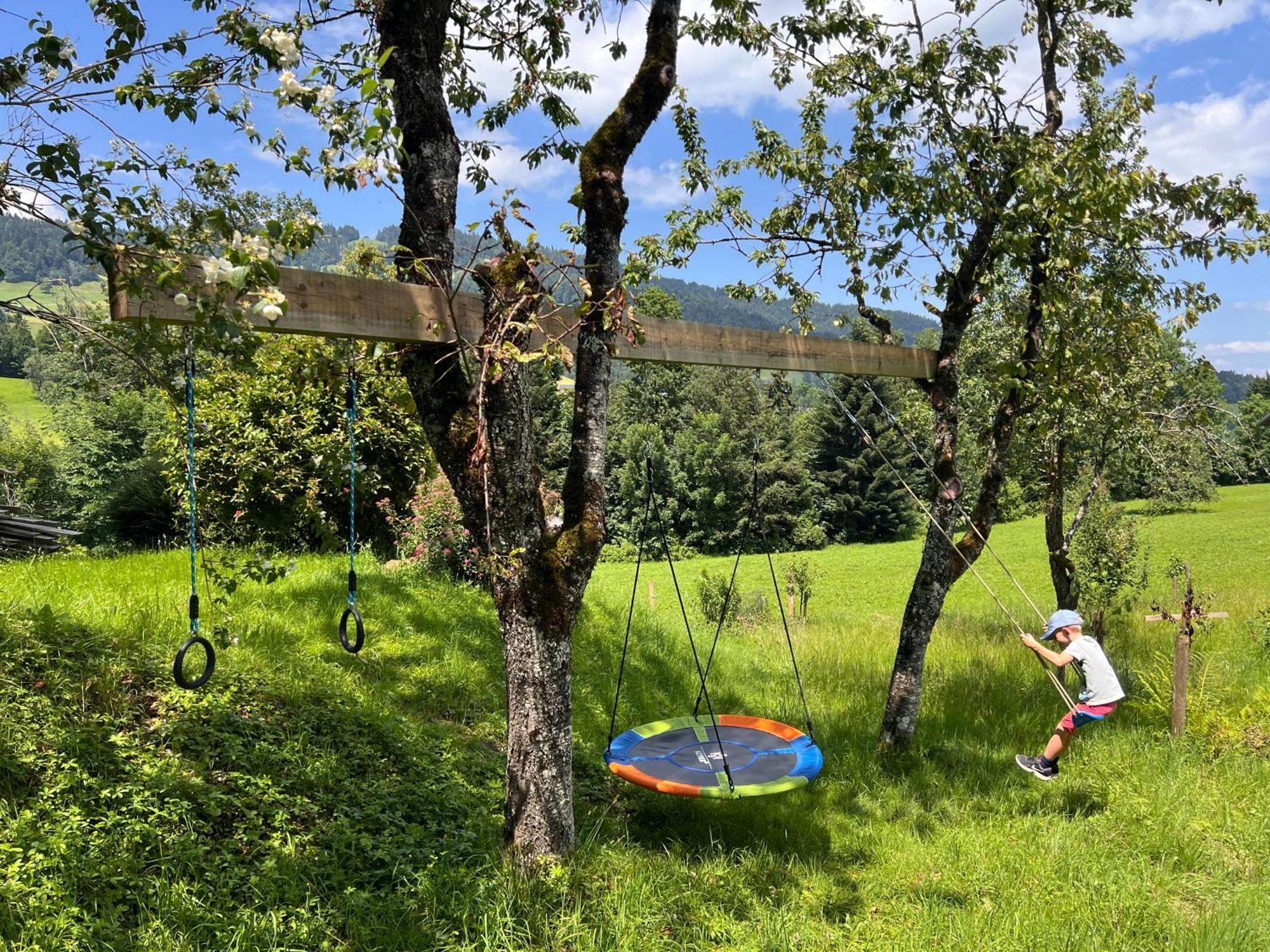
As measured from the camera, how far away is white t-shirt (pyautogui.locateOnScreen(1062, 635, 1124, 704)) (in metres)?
4.88

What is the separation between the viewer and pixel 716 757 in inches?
198

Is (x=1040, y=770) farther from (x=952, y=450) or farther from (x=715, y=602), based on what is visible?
(x=715, y=602)

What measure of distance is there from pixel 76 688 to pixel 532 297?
3018 millimetres

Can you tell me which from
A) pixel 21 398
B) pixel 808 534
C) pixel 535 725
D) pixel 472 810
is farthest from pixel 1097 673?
pixel 21 398

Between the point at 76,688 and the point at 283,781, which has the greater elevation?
the point at 76,688

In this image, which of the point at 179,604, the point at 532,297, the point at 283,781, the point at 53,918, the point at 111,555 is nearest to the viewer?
the point at 53,918

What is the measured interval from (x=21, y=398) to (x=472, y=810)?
64131mm

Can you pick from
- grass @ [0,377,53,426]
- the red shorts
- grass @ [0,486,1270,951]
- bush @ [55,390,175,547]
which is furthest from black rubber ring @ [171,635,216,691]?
grass @ [0,377,53,426]

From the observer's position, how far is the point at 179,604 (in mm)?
5379

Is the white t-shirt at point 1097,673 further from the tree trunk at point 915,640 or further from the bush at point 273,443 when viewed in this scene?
the bush at point 273,443

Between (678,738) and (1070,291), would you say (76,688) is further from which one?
(1070,291)

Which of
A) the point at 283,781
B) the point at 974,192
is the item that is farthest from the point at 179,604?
the point at 974,192

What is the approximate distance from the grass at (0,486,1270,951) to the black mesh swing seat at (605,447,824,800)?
1.16ft

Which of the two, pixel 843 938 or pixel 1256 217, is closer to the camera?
pixel 843 938
